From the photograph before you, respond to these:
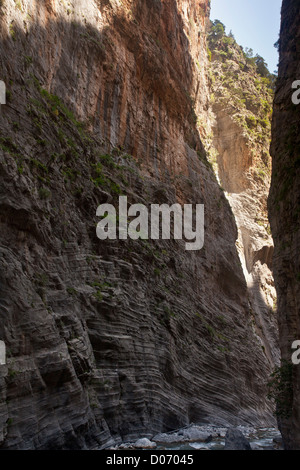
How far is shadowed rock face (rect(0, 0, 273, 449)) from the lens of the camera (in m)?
10.9

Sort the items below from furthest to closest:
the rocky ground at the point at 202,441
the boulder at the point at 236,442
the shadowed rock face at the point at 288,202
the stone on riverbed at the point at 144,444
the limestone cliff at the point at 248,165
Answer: the limestone cliff at the point at 248,165, the stone on riverbed at the point at 144,444, the shadowed rock face at the point at 288,202, the rocky ground at the point at 202,441, the boulder at the point at 236,442

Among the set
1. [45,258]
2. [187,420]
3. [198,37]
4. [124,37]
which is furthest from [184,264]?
[198,37]

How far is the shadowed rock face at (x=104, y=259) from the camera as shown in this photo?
35.9 feet

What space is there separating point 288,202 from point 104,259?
7.65m

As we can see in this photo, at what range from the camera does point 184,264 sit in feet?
74.3

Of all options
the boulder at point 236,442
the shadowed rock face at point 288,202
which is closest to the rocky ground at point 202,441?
the boulder at point 236,442

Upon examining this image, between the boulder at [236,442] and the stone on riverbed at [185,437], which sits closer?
the boulder at [236,442]

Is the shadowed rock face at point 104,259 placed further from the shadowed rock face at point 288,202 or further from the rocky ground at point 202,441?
the shadowed rock face at point 288,202

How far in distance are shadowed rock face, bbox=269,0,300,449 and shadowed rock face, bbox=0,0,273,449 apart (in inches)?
212

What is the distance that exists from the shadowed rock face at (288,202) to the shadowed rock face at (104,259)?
17.7ft

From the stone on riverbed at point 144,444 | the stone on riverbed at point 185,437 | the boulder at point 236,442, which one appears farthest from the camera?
the stone on riverbed at point 185,437

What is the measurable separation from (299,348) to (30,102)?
12.4m

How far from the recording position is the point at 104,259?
1638 centimetres

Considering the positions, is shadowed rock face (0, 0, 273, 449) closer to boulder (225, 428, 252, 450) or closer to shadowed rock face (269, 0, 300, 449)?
boulder (225, 428, 252, 450)
